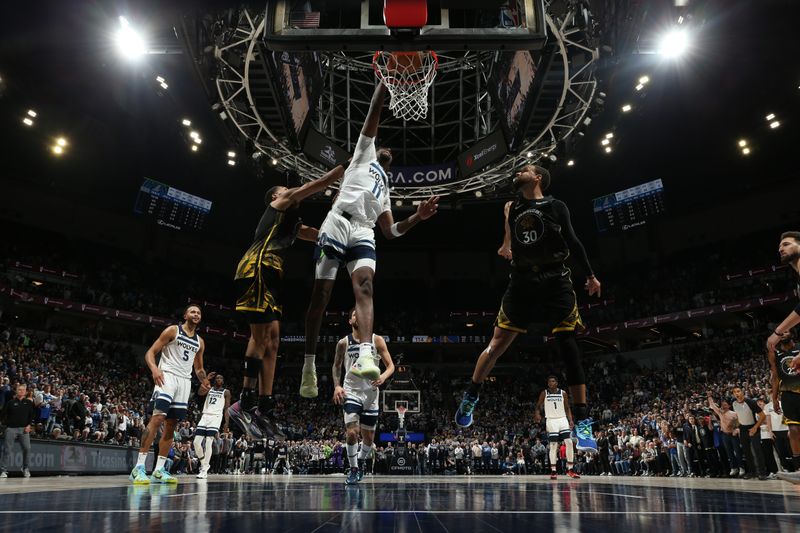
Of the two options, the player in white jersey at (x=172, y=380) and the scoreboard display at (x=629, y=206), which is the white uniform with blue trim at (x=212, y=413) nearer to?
the player in white jersey at (x=172, y=380)

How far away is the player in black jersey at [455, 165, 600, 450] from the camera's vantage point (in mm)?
5055

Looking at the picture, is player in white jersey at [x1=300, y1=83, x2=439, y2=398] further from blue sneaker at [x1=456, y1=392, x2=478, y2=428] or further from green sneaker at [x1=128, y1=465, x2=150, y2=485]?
green sneaker at [x1=128, y1=465, x2=150, y2=485]

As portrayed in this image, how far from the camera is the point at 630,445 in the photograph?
1834 centimetres

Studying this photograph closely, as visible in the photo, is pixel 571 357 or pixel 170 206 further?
pixel 170 206

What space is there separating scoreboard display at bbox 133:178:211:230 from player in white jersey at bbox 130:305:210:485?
22.7m

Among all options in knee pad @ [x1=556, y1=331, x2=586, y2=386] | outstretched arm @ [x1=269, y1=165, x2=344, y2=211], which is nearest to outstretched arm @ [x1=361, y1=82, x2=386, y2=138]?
outstretched arm @ [x1=269, y1=165, x2=344, y2=211]

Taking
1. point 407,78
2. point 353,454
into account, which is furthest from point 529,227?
point 407,78

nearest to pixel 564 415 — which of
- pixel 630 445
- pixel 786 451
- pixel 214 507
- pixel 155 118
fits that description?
pixel 786 451

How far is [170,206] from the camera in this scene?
2898 cm

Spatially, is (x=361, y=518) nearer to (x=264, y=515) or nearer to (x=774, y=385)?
→ (x=264, y=515)

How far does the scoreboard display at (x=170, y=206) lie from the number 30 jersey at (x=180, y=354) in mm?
22688

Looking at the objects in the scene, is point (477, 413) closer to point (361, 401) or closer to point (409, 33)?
point (361, 401)

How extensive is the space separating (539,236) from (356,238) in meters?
1.71

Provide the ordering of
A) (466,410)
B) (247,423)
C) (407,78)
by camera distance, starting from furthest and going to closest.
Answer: (407,78) → (466,410) → (247,423)
